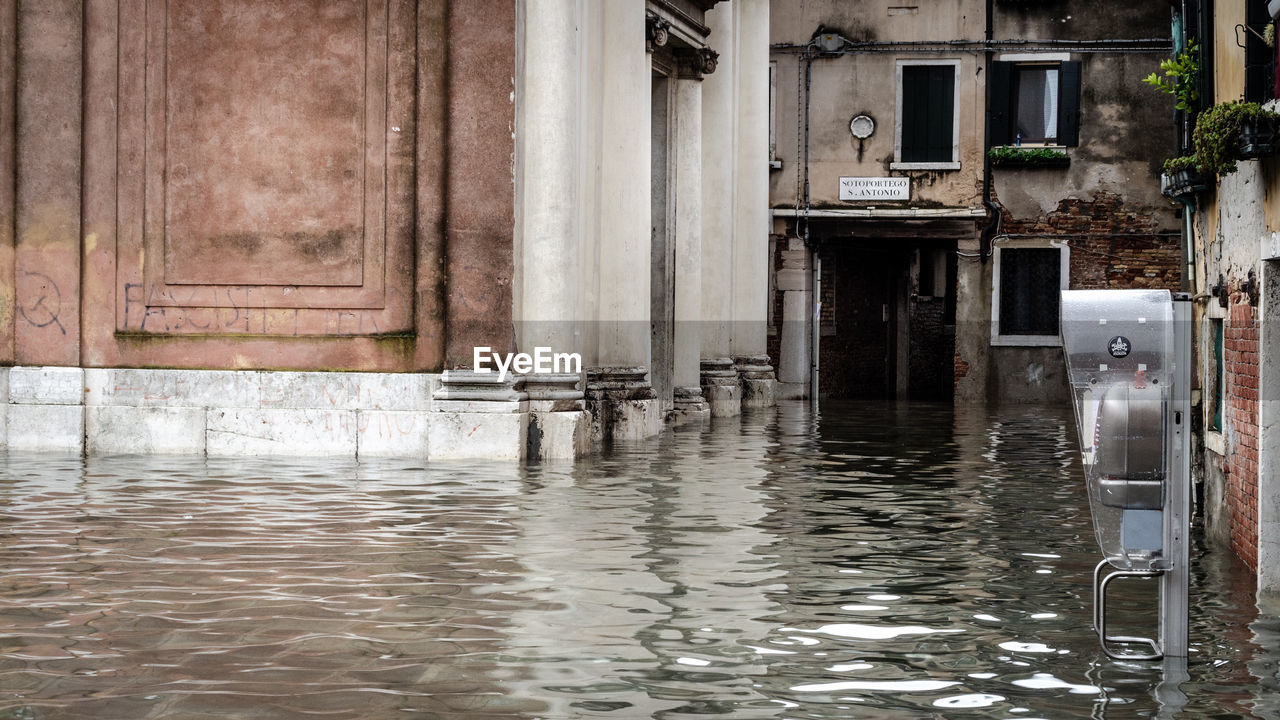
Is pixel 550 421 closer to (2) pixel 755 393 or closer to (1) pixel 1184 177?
(1) pixel 1184 177

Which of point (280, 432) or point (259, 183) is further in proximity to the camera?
point (259, 183)

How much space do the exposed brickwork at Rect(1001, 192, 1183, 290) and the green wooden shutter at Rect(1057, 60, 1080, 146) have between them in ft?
3.59

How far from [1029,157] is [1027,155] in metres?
0.05

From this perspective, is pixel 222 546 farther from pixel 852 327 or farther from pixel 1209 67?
pixel 852 327

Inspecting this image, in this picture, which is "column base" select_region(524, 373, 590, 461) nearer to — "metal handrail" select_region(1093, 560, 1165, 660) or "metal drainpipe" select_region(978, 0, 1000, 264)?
"metal handrail" select_region(1093, 560, 1165, 660)

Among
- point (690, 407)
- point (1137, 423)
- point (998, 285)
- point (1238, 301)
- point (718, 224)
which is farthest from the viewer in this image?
point (998, 285)

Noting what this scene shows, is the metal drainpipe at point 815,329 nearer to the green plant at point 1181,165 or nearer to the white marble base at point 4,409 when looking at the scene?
the white marble base at point 4,409

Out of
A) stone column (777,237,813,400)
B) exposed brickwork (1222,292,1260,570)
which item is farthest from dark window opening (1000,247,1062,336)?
exposed brickwork (1222,292,1260,570)

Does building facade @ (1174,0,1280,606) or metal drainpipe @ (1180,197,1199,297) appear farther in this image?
metal drainpipe @ (1180,197,1199,297)

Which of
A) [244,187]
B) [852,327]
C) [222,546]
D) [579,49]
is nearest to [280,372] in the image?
[244,187]

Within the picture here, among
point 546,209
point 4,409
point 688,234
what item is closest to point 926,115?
point 688,234

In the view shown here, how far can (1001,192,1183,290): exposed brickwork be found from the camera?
89.5 feet

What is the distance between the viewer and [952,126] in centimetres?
2769

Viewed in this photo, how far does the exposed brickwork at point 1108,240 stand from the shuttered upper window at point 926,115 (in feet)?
7.30
